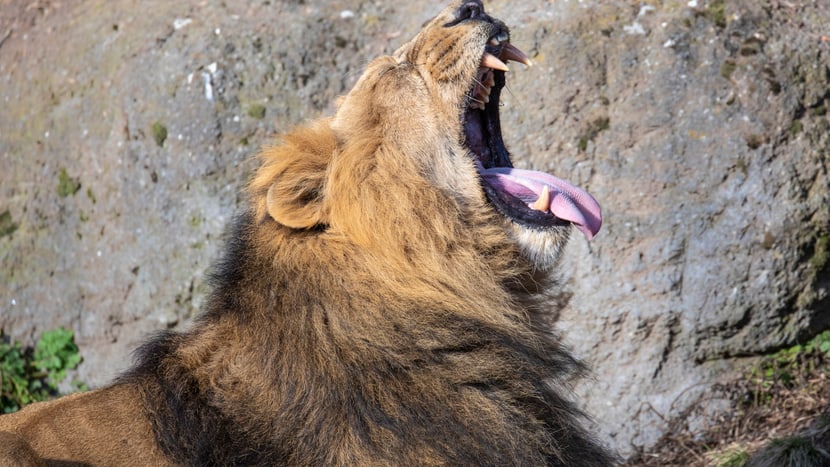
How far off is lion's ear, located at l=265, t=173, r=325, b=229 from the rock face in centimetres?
184

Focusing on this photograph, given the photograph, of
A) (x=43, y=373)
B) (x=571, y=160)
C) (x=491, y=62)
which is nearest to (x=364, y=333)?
(x=491, y=62)

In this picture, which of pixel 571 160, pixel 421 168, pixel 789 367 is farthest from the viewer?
pixel 571 160

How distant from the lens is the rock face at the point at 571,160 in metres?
4.81

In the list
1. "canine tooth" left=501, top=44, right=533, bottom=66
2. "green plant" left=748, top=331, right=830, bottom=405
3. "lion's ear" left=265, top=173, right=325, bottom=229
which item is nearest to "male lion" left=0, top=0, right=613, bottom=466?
"lion's ear" left=265, top=173, right=325, bottom=229

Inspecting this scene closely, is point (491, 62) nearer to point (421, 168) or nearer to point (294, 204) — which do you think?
point (421, 168)

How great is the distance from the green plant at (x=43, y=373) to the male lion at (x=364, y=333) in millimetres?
2909

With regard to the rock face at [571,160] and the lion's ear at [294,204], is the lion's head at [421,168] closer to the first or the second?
the lion's ear at [294,204]

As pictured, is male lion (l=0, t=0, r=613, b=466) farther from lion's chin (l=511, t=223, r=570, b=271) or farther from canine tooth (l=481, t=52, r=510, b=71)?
canine tooth (l=481, t=52, r=510, b=71)

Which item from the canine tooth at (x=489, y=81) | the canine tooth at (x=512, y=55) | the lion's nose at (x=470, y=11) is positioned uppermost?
the lion's nose at (x=470, y=11)

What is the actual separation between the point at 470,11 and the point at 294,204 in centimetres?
107

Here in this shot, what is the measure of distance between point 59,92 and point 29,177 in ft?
2.04

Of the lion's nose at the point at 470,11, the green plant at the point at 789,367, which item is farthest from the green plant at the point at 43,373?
the green plant at the point at 789,367

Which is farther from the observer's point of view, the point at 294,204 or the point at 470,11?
the point at 470,11

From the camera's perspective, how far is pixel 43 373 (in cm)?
614
